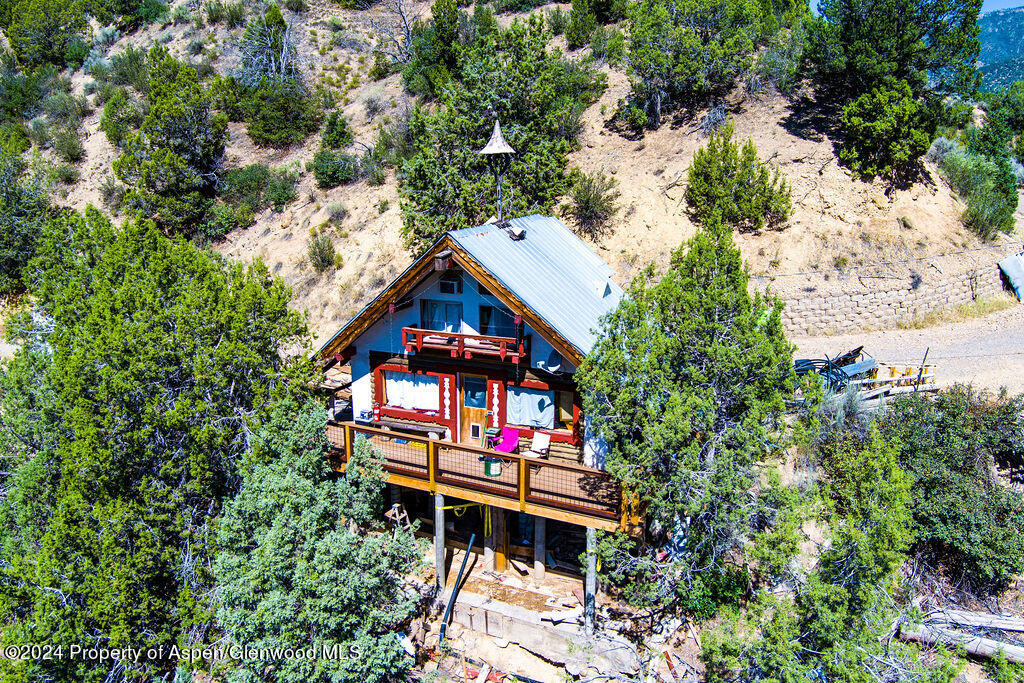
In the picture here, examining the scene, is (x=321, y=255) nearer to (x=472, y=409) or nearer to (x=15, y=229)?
(x=15, y=229)

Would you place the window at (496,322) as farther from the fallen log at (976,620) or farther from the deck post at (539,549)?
the fallen log at (976,620)

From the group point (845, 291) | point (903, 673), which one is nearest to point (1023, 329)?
point (845, 291)

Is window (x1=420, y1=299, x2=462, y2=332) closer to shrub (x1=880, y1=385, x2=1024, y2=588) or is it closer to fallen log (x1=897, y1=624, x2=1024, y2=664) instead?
shrub (x1=880, y1=385, x2=1024, y2=588)

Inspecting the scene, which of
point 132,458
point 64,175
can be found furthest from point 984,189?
point 64,175

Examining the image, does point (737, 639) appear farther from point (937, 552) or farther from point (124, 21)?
point (124, 21)

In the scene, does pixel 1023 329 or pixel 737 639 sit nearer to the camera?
pixel 737 639

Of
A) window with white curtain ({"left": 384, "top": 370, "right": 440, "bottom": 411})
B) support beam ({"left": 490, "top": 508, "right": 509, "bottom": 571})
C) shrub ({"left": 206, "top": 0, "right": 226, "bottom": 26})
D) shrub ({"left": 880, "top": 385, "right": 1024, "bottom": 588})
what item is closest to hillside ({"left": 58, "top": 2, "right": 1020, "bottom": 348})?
shrub ({"left": 880, "top": 385, "right": 1024, "bottom": 588})
